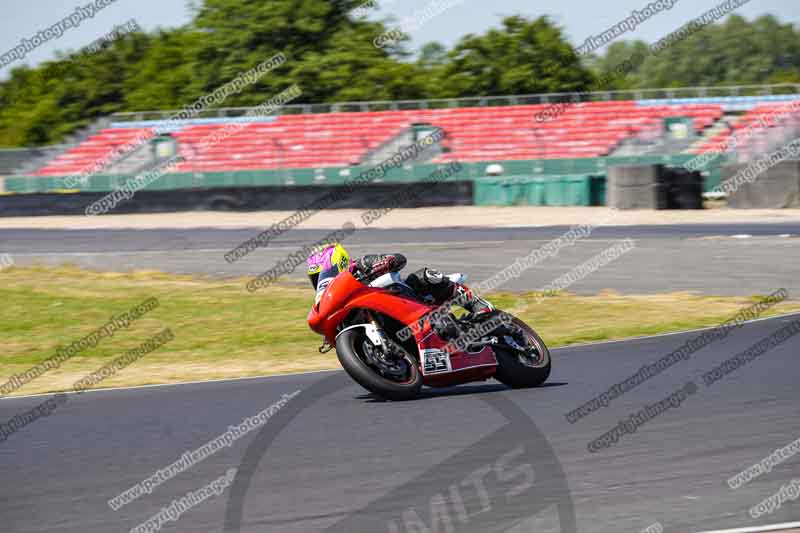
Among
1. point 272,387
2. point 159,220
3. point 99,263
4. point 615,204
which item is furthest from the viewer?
point 159,220

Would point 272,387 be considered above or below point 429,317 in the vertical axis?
below

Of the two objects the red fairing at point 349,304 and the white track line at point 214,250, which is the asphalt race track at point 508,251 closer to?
the white track line at point 214,250

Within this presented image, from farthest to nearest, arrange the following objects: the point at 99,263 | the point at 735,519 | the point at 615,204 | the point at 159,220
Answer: the point at 159,220
the point at 615,204
the point at 99,263
the point at 735,519

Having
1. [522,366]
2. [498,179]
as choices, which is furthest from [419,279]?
[498,179]

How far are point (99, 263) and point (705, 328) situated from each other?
14.8 m

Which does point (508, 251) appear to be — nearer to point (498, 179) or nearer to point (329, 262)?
point (498, 179)

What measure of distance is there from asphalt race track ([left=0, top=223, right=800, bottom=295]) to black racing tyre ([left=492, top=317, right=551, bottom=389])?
765cm

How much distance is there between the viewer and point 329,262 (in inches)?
356

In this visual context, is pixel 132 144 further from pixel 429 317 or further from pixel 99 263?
pixel 429 317

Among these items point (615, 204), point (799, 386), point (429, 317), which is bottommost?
point (615, 204)

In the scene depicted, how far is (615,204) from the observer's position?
30641 millimetres

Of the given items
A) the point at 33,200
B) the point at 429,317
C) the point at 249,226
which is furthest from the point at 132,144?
the point at 429,317

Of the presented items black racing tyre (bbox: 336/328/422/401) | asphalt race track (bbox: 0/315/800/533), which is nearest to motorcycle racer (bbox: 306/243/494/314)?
black racing tyre (bbox: 336/328/422/401)

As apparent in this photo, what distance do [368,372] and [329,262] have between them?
1002 millimetres
